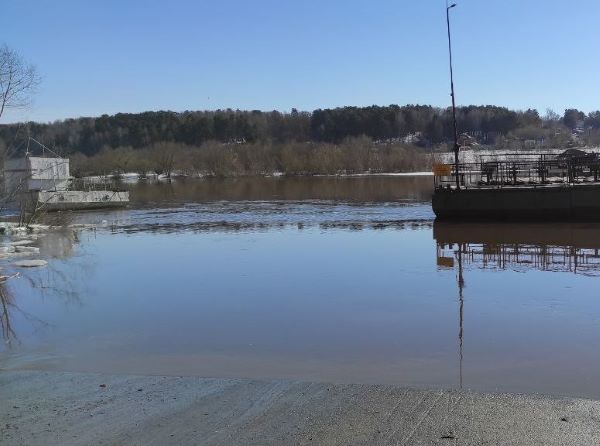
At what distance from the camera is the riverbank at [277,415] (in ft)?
19.0

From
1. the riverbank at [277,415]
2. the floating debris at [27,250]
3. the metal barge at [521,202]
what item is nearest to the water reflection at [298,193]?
the metal barge at [521,202]

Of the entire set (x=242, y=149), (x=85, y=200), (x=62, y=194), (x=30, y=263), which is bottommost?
(x=30, y=263)

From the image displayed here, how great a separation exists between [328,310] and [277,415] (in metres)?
5.81

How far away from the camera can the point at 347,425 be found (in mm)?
6082

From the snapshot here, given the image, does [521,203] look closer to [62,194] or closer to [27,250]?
[27,250]

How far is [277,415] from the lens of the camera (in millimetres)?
6461

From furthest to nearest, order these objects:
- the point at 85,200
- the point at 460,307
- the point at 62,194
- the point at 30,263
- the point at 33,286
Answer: the point at 85,200 → the point at 62,194 → the point at 30,263 → the point at 33,286 → the point at 460,307

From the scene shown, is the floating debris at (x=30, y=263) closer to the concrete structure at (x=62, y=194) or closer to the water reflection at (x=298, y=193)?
the concrete structure at (x=62, y=194)

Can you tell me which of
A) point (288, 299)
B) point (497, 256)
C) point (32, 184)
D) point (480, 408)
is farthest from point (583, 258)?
point (32, 184)

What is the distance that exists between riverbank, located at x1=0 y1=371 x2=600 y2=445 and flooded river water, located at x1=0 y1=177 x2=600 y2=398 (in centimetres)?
93

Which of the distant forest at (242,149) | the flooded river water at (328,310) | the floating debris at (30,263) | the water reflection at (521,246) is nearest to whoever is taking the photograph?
the flooded river water at (328,310)

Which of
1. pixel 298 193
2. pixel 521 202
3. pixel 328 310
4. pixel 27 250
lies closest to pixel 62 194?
pixel 298 193

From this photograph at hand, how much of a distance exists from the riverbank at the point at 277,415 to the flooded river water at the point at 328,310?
929mm

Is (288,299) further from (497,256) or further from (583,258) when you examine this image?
(583,258)
